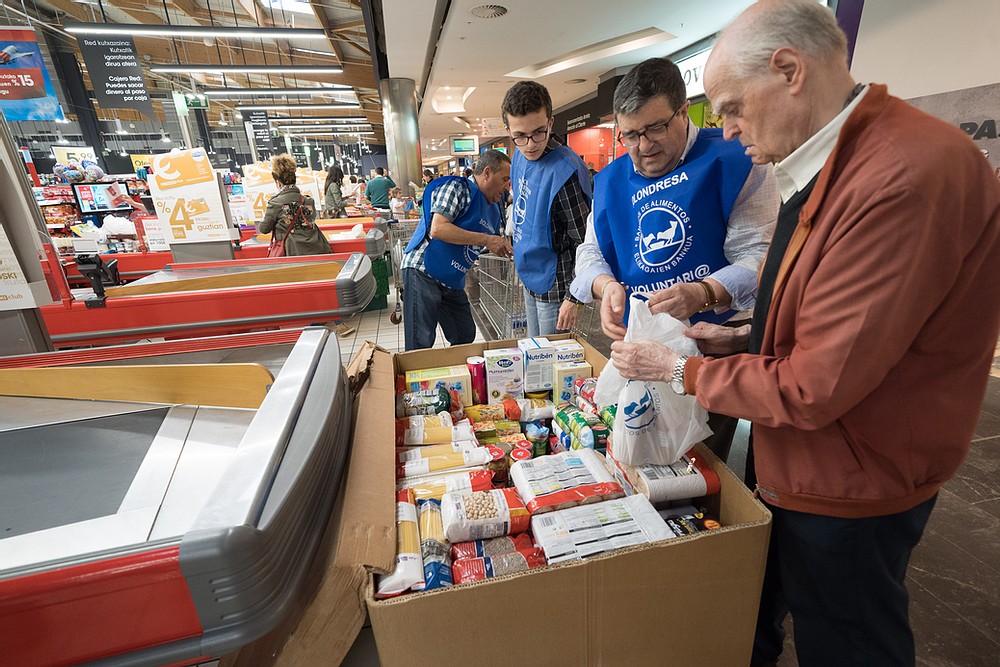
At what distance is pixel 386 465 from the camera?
49.6 inches

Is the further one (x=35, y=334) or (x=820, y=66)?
(x=35, y=334)

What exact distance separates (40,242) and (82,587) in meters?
1.76

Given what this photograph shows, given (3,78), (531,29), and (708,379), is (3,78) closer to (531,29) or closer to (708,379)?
(708,379)

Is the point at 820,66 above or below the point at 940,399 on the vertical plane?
above

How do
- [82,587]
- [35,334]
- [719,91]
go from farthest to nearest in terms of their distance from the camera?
1. [35,334]
2. [719,91]
3. [82,587]

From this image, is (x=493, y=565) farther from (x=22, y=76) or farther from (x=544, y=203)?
(x=22, y=76)

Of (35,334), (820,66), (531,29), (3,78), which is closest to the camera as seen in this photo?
(820,66)

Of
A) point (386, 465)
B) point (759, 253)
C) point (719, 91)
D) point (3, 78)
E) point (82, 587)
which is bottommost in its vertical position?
point (386, 465)

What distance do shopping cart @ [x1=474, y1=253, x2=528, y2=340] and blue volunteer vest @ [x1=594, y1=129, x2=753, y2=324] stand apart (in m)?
1.61

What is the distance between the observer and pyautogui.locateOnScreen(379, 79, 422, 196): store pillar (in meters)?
12.0

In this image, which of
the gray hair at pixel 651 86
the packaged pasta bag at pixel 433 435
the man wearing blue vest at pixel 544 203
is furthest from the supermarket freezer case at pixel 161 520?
the man wearing blue vest at pixel 544 203

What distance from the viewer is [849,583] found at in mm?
1076

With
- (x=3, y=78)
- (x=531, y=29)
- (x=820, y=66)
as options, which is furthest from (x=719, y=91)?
(x=531, y=29)

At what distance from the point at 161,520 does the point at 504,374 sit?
4.13 feet
